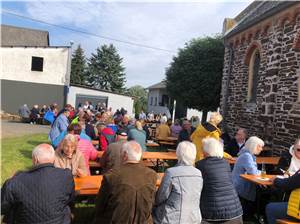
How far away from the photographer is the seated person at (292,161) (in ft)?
20.0

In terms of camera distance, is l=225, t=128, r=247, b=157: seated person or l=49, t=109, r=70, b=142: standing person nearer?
l=225, t=128, r=247, b=157: seated person

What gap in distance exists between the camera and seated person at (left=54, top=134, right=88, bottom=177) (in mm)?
5402

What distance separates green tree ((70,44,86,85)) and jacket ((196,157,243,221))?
5231 cm

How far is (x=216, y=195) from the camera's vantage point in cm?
433

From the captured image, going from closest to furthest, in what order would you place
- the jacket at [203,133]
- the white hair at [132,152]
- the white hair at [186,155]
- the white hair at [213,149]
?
the white hair at [132,152] < the white hair at [186,155] < the white hair at [213,149] < the jacket at [203,133]

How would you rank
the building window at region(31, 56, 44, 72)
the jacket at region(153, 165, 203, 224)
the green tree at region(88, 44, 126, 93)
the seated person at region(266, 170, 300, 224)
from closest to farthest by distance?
the jacket at region(153, 165, 203, 224) → the seated person at region(266, 170, 300, 224) → the building window at region(31, 56, 44, 72) → the green tree at region(88, 44, 126, 93)

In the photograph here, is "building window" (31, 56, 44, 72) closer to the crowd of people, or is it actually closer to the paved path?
the paved path

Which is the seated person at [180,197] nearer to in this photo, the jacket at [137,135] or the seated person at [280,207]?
the seated person at [280,207]

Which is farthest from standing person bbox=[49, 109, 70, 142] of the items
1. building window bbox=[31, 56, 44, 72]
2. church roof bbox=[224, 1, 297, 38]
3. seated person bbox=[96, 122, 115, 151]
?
building window bbox=[31, 56, 44, 72]

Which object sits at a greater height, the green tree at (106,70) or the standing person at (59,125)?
the green tree at (106,70)

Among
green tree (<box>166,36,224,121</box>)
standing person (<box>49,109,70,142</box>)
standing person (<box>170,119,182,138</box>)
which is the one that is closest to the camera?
standing person (<box>49,109,70,142</box>)

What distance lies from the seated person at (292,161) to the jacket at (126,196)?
128 inches

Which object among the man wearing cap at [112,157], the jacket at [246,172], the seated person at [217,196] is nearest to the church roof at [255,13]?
the jacket at [246,172]

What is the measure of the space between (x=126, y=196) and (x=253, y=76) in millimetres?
11566
